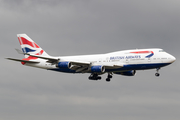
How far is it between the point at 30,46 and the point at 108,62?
2155 centimetres

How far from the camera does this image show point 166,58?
2712 inches

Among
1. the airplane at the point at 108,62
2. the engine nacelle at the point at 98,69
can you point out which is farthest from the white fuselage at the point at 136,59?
the engine nacelle at the point at 98,69

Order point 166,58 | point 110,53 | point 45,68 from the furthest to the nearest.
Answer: point 45,68
point 110,53
point 166,58

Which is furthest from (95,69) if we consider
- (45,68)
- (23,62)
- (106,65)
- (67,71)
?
(23,62)

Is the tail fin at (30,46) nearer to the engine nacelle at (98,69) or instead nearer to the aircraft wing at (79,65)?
the aircraft wing at (79,65)

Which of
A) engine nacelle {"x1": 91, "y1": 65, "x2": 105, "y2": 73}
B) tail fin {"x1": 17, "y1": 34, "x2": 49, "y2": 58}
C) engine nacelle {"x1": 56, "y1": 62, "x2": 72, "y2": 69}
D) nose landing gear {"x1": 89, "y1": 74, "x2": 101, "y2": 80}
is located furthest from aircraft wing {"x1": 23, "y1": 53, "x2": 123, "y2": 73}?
tail fin {"x1": 17, "y1": 34, "x2": 49, "y2": 58}

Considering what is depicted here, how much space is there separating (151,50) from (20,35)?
33.1m

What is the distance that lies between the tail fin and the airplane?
316cm

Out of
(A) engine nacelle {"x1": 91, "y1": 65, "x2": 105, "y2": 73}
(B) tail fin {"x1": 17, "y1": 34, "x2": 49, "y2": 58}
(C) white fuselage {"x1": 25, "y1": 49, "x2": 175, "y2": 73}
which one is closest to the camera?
(C) white fuselage {"x1": 25, "y1": 49, "x2": 175, "y2": 73}

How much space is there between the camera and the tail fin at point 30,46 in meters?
82.8

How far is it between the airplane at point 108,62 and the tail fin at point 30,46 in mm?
3159

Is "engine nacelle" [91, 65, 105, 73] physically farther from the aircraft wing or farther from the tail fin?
the tail fin

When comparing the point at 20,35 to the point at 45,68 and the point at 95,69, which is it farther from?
the point at 95,69

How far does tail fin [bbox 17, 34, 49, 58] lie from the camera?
8281 centimetres
